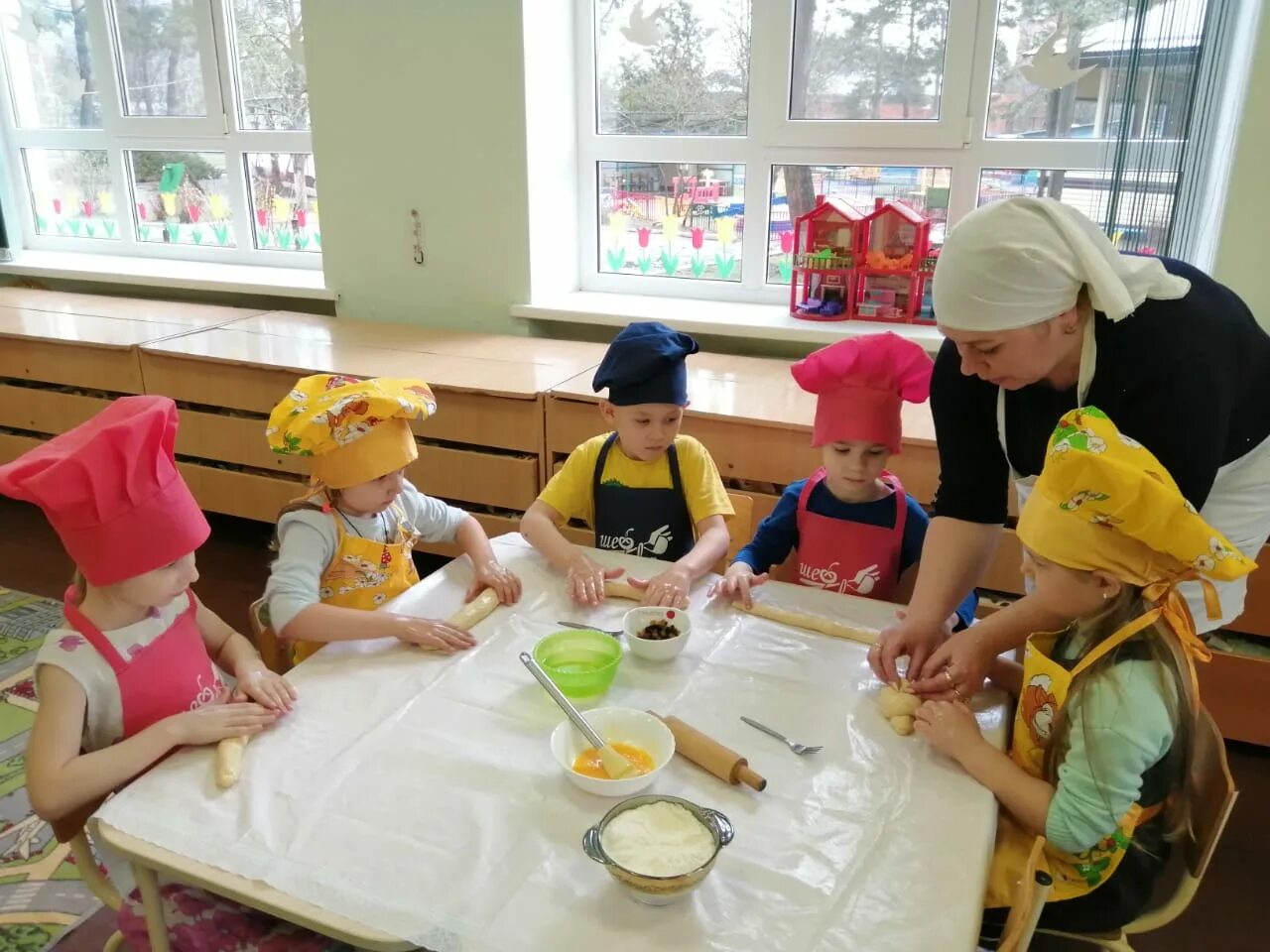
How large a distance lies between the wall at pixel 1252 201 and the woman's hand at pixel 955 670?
1629mm

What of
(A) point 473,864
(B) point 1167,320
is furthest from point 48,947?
(B) point 1167,320

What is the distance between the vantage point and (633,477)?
1813 millimetres

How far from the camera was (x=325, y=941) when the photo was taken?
1068 millimetres

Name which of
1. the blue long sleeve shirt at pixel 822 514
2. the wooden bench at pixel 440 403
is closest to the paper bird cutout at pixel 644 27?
the wooden bench at pixel 440 403

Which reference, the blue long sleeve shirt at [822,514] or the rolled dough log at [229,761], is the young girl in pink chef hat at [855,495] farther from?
the rolled dough log at [229,761]

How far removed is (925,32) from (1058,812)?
8.05ft

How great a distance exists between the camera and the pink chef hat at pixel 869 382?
1.56 m

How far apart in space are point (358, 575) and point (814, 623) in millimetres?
744

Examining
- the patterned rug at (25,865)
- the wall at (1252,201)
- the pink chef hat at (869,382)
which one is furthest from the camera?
the wall at (1252,201)

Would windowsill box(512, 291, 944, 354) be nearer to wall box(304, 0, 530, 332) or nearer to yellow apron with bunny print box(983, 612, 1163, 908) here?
wall box(304, 0, 530, 332)

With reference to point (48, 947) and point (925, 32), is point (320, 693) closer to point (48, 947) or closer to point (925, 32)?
point (48, 947)

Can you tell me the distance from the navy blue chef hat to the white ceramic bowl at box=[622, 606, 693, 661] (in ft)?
1.42

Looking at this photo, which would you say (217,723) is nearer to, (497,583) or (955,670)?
(497,583)

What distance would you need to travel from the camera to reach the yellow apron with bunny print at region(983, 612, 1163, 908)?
101cm
